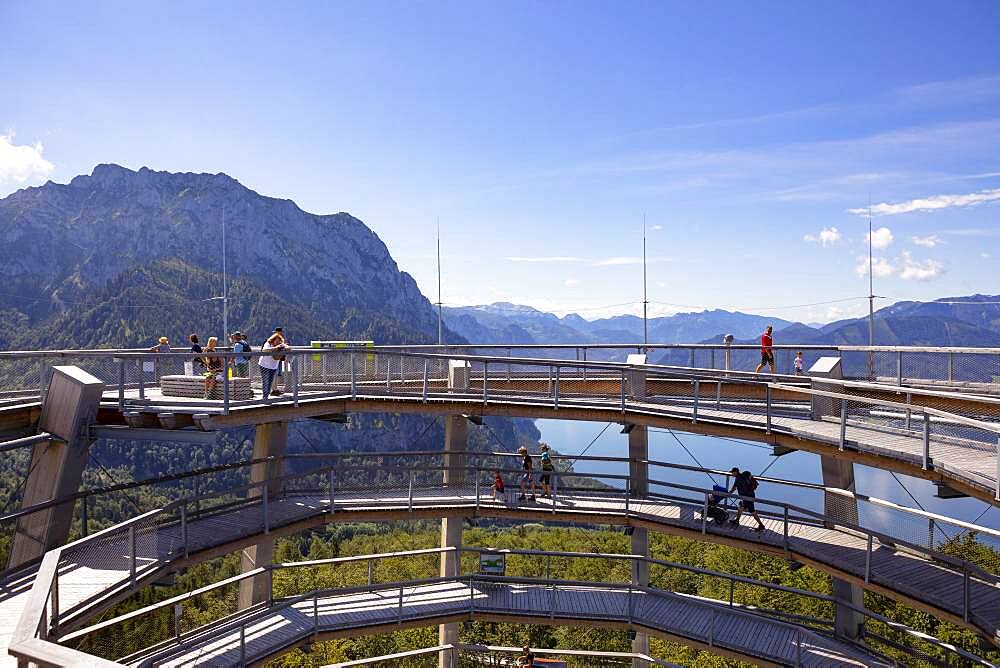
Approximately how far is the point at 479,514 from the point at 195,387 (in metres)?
10.1

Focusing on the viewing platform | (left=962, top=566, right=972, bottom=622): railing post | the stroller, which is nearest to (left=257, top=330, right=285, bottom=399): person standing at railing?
the viewing platform

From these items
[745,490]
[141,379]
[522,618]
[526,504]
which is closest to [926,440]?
[745,490]

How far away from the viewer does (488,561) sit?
82.1ft

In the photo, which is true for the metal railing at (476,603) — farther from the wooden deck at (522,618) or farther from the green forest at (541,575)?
the green forest at (541,575)

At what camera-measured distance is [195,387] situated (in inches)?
771

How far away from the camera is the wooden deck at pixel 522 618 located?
2038cm

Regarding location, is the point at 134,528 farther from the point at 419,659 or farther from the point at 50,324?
the point at 50,324

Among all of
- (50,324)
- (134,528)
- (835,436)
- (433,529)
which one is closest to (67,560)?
(134,528)

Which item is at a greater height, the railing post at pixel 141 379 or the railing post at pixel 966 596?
the railing post at pixel 141 379

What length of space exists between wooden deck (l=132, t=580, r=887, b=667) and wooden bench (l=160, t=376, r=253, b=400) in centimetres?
631

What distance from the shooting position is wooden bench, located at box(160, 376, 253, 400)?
19406 mm

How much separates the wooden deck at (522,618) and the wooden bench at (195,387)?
631 centimetres

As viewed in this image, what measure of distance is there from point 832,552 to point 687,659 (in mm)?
28874

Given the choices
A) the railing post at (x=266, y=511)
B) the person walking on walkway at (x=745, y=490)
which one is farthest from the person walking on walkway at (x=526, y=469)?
the railing post at (x=266, y=511)
